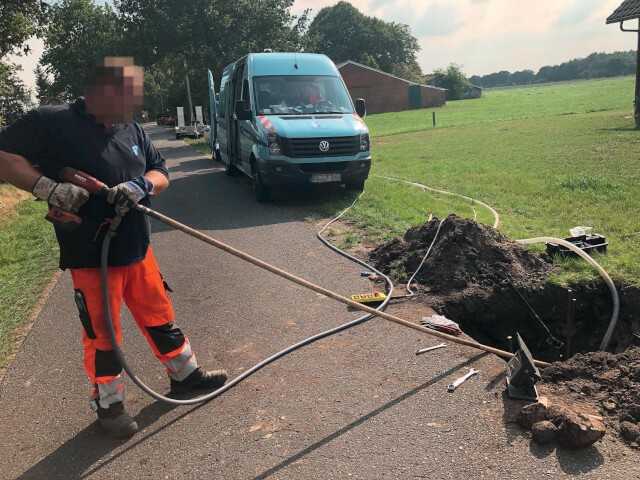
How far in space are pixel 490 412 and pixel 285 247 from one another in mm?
4466

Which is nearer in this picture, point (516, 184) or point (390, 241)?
point (390, 241)

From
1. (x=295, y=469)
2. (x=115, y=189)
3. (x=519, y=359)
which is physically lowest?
(x=295, y=469)

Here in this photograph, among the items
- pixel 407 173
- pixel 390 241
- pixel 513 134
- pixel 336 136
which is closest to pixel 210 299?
pixel 390 241

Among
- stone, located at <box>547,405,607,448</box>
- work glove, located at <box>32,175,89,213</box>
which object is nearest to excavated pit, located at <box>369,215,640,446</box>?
stone, located at <box>547,405,607,448</box>

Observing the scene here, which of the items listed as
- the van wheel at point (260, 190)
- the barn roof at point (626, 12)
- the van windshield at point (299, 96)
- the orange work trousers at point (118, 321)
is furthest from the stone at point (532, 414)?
the barn roof at point (626, 12)

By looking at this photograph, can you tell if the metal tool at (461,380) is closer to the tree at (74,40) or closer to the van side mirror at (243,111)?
the van side mirror at (243,111)

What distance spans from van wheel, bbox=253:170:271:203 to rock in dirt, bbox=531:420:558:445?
786cm

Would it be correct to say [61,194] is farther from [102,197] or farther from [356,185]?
[356,185]

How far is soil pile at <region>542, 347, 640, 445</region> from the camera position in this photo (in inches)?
126

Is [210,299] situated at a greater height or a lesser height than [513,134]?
lesser

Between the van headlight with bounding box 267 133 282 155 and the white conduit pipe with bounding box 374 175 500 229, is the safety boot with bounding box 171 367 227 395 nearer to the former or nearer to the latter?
the white conduit pipe with bounding box 374 175 500 229

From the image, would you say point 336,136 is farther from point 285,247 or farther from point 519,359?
point 519,359

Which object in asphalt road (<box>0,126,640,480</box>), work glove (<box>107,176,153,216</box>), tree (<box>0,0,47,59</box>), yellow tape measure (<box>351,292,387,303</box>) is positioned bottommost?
asphalt road (<box>0,126,640,480</box>)

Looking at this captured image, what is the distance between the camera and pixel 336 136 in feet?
32.3
